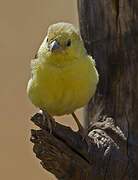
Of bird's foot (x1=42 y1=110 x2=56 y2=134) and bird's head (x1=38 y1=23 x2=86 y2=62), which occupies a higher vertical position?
bird's head (x1=38 y1=23 x2=86 y2=62)

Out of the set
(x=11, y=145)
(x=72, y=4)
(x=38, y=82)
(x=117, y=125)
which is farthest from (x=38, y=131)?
(x=72, y=4)

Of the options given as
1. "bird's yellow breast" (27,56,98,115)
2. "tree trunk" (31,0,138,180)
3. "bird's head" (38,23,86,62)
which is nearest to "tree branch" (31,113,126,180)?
"tree trunk" (31,0,138,180)

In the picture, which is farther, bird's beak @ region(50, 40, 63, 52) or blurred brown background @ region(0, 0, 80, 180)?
blurred brown background @ region(0, 0, 80, 180)

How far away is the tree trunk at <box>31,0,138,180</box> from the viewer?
3322 mm

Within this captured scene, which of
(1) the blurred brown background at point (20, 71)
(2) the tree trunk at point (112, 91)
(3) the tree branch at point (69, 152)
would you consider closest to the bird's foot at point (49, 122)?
(3) the tree branch at point (69, 152)

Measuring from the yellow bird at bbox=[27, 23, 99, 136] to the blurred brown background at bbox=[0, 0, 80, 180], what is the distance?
80.7 inches

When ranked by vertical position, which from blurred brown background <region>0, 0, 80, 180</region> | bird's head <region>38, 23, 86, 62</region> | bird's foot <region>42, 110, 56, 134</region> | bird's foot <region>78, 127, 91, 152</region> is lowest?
blurred brown background <region>0, 0, 80, 180</region>

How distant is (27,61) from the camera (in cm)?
551

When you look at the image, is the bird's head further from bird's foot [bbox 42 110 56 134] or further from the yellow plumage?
bird's foot [bbox 42 110 56 134]

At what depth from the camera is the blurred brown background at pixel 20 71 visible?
539 centimetres

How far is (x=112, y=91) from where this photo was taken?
3.56 m

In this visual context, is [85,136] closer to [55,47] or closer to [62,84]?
[62,84]

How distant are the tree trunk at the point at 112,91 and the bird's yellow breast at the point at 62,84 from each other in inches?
7.8

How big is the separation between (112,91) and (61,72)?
0.49 metres
